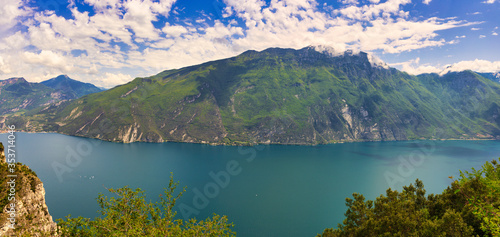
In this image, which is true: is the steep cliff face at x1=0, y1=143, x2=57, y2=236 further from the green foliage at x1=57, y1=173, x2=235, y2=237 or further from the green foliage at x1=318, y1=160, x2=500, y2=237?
the green foliage at x1=318, y1=160, x2=500, y2=237

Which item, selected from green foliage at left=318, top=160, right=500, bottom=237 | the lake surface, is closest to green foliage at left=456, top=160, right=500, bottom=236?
green foliage at left=318, top=160, right=500, bottom=237

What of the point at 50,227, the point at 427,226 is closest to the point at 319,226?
the point at 427,226

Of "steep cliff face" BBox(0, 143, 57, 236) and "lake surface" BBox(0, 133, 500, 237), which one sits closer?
"steep cliff face" BBox(0, 143, 57, 236)

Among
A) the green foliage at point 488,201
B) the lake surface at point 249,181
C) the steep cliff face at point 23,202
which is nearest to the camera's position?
the green foliage at point 488,201

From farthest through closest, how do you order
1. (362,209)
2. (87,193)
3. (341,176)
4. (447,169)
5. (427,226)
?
1. (447,169)
2. (341,176)
3. (87,193)
4. (362,209)
5. (427,226)

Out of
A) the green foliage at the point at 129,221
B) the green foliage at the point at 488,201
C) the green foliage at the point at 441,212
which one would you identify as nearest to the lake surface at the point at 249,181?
the green foliage at the point at 441,212

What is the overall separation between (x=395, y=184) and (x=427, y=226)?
133331 millimetres

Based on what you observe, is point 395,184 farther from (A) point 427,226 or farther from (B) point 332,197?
(A) point 427,226

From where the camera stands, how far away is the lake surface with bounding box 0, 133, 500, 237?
88.8 m

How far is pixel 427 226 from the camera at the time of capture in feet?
64.4

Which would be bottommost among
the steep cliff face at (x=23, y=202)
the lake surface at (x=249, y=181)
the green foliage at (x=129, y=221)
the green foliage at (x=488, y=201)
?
the lake surface at (x=249, y=181)

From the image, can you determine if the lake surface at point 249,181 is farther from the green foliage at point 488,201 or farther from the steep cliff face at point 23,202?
the green foliage at point 488,201

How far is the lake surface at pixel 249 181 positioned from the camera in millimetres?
88750

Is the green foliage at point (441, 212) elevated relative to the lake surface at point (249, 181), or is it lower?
elevated
